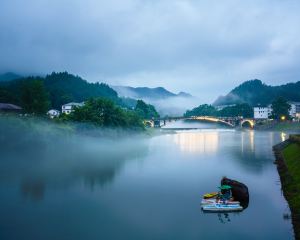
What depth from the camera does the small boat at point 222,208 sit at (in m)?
26.9

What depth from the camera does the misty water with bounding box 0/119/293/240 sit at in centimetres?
A: 2328

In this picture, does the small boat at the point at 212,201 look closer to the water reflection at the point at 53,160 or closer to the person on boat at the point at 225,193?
the person on boat at the point at 225,193

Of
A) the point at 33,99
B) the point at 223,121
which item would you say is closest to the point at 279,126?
the point at 223,121

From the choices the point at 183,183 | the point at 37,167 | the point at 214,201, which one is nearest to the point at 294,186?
the point at 214,201

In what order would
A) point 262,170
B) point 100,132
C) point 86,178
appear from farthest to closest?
point 100,132, point 262,170, point 86,178

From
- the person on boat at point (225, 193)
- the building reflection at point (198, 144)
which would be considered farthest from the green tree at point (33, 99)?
the person on boat at point (225, 193)

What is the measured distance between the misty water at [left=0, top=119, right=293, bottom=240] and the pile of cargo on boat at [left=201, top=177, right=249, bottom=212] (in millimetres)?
626

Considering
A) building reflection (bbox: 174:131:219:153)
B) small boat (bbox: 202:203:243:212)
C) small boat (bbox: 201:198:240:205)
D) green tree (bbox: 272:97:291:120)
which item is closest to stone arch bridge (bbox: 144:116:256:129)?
green tree (bbox: 272:97:291:120)

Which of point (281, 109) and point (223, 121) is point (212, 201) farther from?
point (223, 121)

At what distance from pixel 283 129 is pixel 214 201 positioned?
118 meters

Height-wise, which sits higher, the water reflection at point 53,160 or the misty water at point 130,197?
the water reflection at point 53,160

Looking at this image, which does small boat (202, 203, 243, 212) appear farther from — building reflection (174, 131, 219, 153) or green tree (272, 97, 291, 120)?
green tree (272, 97, 291, 120)

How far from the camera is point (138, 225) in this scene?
80.1ft

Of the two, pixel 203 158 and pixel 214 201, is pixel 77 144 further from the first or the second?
pixel 214 201
